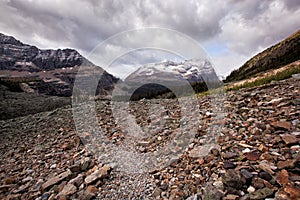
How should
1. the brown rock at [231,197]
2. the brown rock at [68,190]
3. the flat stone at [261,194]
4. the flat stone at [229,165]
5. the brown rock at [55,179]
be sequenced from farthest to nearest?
the brown rock at [55,179]
the brown rock at [68,190]
the flat stone at [229,165]
the brown rock at [231,197]
the flat stone at [261,194]

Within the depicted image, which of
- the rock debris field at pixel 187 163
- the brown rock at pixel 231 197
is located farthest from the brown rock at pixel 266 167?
the brown rock at pixel 231 197

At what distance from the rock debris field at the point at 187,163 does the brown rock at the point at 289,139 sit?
17mm

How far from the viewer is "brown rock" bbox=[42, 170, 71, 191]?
14.5ft

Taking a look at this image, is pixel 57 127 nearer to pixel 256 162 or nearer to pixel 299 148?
pixel 256 162

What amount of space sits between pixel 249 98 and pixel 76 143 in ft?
23.0

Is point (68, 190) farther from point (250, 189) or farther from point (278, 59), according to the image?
point (278, 59)

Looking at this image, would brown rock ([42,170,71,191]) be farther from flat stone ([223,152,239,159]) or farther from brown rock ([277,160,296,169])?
brown rock ([277,160,296,169])

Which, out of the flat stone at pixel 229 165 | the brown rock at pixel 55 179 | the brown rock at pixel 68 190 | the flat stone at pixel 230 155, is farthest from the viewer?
the brown rock at pixel 55 179

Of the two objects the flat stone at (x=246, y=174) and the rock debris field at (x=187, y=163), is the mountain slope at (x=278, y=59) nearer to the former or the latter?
the rock debris field at (x=187, y=163)

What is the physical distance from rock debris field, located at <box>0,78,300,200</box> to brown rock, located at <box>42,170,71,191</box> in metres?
0.03

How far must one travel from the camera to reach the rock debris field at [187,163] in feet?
10.0

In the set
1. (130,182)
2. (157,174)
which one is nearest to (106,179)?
(130,182)

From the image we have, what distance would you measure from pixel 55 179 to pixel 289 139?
553 centimetres

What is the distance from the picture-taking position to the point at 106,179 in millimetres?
4219
